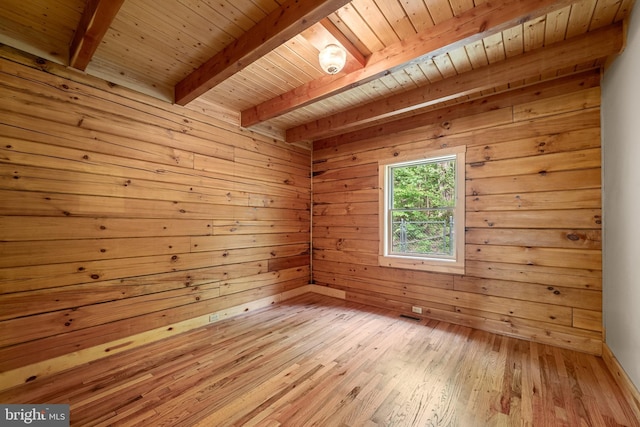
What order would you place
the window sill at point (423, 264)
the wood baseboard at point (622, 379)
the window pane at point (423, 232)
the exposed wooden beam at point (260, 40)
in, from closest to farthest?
the exposed wooden beam at point (260, 40)
the wood baseboard at point (622, 379)
the window sill at point (423, 264)
the window pane at point (423, 232)

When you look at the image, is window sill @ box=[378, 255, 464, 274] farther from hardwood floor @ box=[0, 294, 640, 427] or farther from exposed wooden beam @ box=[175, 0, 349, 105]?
exposed wooden beam @ box=[175, 0, 349, 105]

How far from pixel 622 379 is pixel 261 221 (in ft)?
11.9

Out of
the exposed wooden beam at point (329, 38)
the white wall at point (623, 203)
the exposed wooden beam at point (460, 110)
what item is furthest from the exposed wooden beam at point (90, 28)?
the white wall at point (623, 203)

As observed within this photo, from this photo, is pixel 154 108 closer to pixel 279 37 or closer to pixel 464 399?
pixel 279 37

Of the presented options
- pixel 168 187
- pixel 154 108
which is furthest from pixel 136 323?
pixel 154 108

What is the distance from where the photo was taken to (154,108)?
2607mm

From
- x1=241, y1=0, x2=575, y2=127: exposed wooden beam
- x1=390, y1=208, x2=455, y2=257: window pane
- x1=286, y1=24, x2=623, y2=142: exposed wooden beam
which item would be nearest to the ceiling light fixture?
x1=241, y1=0, x2=575, y2=127: exposed wooden beam

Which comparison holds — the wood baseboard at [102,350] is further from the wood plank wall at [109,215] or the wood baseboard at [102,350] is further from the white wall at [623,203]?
the white wall at [623,203]

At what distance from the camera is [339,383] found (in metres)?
1.91

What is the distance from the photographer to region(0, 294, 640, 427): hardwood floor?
5.21 ft

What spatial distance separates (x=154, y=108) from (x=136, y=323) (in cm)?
212
